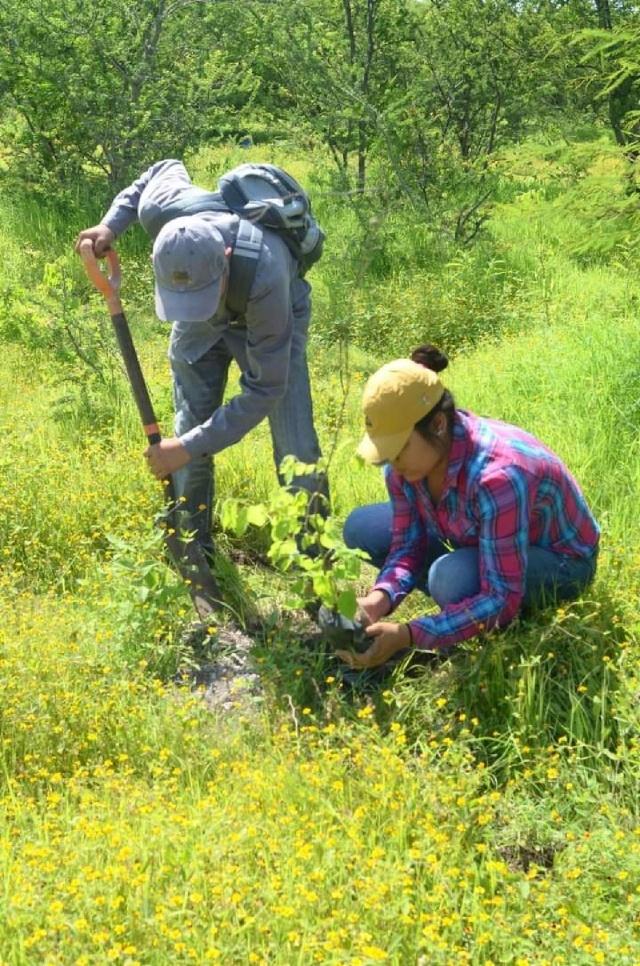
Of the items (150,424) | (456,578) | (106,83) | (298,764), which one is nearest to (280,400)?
→ (150,424)

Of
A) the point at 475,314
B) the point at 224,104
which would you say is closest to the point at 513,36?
the point at 224,104

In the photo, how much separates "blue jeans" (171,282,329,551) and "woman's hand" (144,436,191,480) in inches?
16.6

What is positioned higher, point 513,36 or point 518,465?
point 513,36

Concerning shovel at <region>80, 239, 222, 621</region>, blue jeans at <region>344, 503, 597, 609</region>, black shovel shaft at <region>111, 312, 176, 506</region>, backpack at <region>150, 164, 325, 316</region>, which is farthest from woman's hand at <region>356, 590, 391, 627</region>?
backpack at <region>150, 164, 325, 316</region>

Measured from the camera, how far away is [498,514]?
304 centimetres

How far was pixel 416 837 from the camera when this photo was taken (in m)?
2.71

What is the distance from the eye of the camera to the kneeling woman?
118 inches

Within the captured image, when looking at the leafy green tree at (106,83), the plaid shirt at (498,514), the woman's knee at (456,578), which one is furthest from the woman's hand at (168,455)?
the leafy green tree at (106,83)

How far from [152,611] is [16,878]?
1234 millimetres

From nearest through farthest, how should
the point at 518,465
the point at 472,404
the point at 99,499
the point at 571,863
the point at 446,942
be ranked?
the point at 446,942
the point at 571,863
the point at 518,465
the point at 99,499
the point at 472,404

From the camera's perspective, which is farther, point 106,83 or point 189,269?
point 106,83

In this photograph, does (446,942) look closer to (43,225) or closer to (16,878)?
(16,878)

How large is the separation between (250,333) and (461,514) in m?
0.93

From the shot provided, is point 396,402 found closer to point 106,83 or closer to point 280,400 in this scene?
point 280,400
